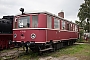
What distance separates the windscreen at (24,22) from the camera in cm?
1037

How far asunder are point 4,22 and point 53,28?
16.2 feet

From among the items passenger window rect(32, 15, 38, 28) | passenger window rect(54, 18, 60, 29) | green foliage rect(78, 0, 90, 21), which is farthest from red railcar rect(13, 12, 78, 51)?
green foliage rect(78, 0, 90, 21)

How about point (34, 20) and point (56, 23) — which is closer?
point (34, 20)

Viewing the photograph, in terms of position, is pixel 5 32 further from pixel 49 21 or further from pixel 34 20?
pixel 49 21

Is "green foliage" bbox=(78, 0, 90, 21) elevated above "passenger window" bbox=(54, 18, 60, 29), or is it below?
above

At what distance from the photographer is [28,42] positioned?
10.0m

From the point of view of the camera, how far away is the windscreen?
408 inches

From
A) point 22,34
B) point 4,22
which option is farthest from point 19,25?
point 4,22

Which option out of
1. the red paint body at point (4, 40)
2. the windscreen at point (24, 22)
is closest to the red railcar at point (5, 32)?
the red paint body at point (4, 40)

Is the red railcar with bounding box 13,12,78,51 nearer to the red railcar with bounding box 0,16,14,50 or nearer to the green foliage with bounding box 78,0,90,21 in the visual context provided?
the red railcar with bounding box 0,16,14,50

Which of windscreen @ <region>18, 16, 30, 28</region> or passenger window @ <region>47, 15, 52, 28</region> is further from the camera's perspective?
passenger window @ <region>47, 15, 52, 28</region>

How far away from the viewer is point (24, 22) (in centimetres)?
1057

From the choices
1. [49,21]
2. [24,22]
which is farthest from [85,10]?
[24,22]

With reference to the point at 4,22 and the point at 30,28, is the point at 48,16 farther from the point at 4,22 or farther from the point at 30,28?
the point at 4,22
